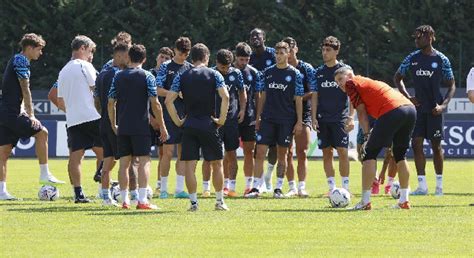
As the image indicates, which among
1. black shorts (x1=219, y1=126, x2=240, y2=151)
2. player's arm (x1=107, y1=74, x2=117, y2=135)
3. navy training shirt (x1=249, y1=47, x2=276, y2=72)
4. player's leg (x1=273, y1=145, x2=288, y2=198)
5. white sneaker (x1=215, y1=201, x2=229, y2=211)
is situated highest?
navy training shirt (x1=249, y1=47, x2=276, y2=72)

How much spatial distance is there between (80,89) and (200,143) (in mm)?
2406

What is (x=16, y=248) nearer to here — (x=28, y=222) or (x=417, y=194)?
(x=28, y=222)

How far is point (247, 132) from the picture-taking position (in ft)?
69.3

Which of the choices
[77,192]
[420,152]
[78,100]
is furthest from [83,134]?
[420,152]

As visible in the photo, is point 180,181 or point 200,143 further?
point 180,181

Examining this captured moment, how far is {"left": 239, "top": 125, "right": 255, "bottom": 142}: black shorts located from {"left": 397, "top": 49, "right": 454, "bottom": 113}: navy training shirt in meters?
2.46

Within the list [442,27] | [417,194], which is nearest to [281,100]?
[417,194]

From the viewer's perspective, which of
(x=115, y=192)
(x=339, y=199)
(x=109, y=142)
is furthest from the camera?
(x=115, y=192)

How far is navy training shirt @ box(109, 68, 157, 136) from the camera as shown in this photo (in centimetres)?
1680

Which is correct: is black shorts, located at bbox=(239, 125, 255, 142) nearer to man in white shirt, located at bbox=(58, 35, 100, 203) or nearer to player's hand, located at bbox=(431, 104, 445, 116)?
player's hand, located at bbox=(431, 104, 445, 116)

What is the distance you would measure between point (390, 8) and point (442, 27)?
71.3 inches

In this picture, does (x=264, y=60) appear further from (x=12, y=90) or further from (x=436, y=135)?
(x=12, y=90)

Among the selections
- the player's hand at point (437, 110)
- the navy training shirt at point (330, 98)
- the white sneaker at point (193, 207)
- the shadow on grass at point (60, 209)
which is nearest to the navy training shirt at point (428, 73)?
the player's hand at point (437, 110)

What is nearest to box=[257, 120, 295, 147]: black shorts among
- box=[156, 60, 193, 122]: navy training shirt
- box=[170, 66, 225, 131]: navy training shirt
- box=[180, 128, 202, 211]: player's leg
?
box=[156, 60, 193, 122]: navy training shirt
